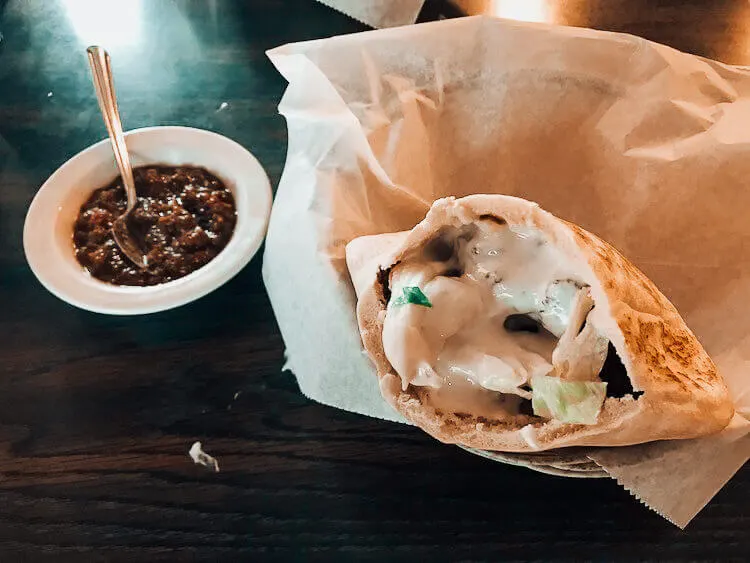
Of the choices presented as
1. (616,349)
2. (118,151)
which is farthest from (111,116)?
(616,349)

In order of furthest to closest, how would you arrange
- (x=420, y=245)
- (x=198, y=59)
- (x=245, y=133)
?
(x=198, y=59)
(x=245, y=133)
(x=420, y=245)

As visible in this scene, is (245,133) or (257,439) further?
(245,133)

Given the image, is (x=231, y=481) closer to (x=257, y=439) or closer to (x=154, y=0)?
(x=257, y=439)

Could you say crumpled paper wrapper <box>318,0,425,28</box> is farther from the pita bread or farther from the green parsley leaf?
the green parsley leaf

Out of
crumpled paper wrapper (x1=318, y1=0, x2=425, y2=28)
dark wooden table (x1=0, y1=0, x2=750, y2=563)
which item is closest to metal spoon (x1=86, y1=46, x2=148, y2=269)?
dark wooden table (x1=0, y1=0, x2=750, y2=563)

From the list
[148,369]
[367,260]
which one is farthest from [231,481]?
[367,260]

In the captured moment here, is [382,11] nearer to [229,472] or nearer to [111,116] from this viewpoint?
[111,116]
